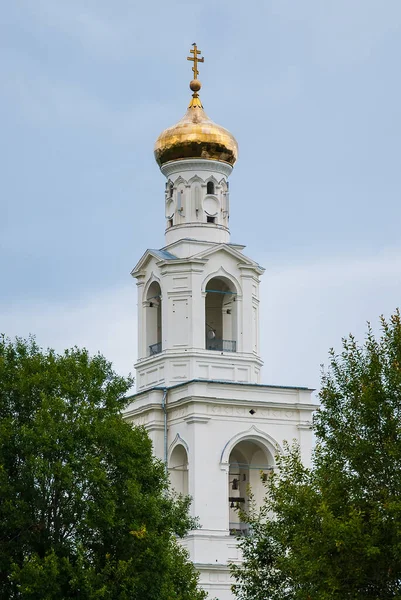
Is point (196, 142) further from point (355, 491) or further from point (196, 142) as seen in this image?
point (355, 491)

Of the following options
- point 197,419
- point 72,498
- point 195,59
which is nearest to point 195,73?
point 195,59

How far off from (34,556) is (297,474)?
5.77 metres

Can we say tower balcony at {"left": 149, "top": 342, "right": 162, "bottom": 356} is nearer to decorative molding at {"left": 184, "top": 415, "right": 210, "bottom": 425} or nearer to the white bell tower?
the white bell tower

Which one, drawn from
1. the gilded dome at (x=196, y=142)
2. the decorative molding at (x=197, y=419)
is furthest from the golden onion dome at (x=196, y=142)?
the decorative molding at (x=197, y=419)

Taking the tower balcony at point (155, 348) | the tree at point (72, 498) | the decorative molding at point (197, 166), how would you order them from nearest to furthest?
the tree at point (72, 498) < the tower balcony at point (155, 348) < the decorative molding at point (197, 166)

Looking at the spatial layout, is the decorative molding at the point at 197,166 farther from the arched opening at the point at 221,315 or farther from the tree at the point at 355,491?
the tree at the point at 355,491

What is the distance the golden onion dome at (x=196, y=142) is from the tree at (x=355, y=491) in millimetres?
21596

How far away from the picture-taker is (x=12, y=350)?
1566 inches

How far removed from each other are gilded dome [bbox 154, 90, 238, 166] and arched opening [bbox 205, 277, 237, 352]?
13.0ft

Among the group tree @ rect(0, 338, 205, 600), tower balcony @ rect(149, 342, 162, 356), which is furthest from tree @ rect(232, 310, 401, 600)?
tower balcony @ rect(149, 342, 162, 356)

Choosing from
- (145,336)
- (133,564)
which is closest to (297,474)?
(133,564)

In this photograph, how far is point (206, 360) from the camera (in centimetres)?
5194

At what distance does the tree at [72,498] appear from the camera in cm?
3603

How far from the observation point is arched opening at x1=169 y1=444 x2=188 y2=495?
51.4 metres
